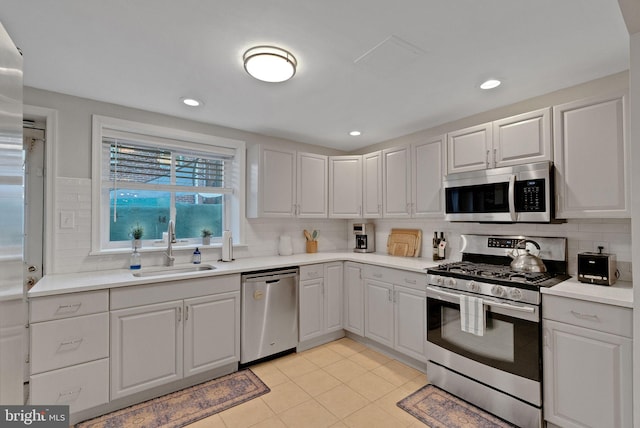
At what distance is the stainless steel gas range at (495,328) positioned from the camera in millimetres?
1986

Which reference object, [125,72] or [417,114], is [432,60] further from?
[125,72]

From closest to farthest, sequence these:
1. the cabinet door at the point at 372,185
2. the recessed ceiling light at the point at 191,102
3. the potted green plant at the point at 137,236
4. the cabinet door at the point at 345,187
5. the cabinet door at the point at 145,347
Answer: the cabinet door at the point at 145,347 < the recessed ceiling light at the point at 191,102 < the potted green plant at the point at 137,236 < the cabinet door at the point at 372,185 < the cabinet door at the point at 345,187

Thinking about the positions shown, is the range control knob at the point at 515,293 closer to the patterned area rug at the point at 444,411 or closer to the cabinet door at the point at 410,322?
the cabinet door at the point at 410,322

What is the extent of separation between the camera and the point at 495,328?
2154mm

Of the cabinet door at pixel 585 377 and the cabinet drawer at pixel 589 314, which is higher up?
Result: the cabinet drawer at pixel 589 314

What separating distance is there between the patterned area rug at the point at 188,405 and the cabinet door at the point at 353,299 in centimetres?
119

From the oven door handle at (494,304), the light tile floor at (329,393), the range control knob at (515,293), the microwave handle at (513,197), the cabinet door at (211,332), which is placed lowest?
the light tile floor at (329,393)

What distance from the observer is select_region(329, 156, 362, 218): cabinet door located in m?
3.85

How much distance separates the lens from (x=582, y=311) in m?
1.80

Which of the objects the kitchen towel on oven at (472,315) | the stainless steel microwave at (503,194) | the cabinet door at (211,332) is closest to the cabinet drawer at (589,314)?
the kitchen towel on oven at (472,315)

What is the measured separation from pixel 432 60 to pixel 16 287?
90.0 inches

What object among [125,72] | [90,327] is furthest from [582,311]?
[125,72]

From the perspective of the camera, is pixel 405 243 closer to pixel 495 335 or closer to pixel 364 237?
pixel 364 237

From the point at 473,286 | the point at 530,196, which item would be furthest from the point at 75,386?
the point at 530,196
